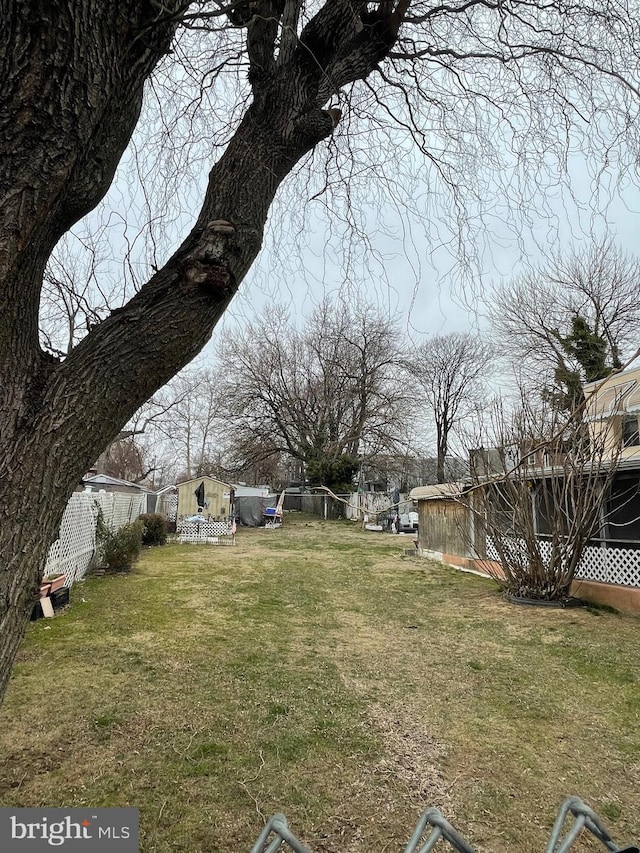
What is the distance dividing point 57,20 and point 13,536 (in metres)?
1.50

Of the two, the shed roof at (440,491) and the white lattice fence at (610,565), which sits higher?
the shed roof at (440,491)

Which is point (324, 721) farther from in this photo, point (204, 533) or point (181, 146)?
point (204, 533)

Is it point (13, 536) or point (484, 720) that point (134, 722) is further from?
point (13, 536)

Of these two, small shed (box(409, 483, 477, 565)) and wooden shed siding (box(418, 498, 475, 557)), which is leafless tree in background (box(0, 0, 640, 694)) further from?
wooden shed siding (box(418, 498, 475, 557))

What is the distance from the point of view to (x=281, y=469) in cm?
3862

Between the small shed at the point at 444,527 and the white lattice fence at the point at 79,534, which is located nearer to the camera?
the white lattice fence at the point at 79,534

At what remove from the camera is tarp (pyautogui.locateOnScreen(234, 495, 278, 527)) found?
2425cm

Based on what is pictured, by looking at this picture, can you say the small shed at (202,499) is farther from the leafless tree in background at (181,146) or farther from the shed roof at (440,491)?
the leafless tree in background at (181,146)

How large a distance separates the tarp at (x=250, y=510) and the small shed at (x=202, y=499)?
3015mm

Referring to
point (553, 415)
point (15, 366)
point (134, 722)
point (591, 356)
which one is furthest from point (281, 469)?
point (15, 366)

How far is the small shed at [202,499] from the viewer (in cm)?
2094

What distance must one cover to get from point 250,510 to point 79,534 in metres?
15.3

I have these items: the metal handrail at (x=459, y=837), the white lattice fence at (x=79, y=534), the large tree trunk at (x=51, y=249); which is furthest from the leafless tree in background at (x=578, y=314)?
the metal handrail at (x=459, y=837)

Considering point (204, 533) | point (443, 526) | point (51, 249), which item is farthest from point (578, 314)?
point (51, 249)
